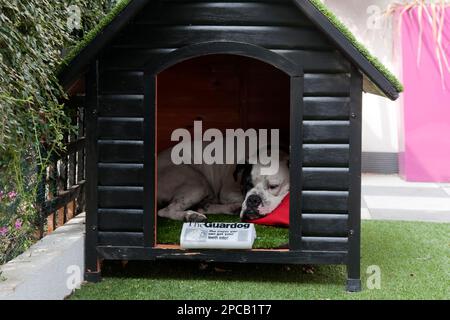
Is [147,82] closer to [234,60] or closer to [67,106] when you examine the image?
[67,106]

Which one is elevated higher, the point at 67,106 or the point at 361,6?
the point at 361,6

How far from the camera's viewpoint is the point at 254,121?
643 centimetres

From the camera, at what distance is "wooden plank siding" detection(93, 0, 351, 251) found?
446 cm

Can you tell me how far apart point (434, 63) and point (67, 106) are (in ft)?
20.6

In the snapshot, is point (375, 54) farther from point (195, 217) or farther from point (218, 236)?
point (218, 236)

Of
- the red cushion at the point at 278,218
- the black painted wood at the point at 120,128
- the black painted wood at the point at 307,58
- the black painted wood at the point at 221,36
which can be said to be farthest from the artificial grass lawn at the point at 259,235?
the black painted wood at the point at 221,36

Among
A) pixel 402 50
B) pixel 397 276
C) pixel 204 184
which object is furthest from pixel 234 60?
pixel 402 50

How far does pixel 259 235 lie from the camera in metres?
4.82

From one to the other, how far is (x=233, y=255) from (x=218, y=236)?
0.15 metres

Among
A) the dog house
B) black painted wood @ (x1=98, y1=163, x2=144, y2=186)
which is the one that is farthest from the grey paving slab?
black painted wood @ (x1=98, y1=163, x2=144, y2=186)

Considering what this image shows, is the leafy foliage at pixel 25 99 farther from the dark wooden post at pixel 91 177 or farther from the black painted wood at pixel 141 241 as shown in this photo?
the black painted wood at pixel 141 241

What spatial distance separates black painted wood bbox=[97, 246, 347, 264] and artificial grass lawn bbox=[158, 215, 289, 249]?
0.08m
